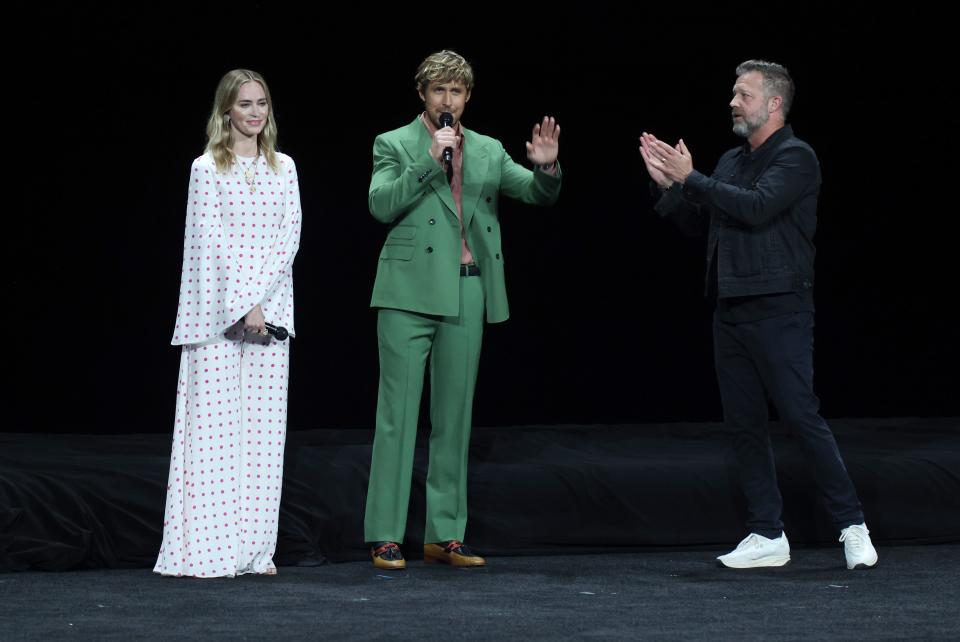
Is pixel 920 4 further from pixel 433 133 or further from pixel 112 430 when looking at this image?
pixel 112 430

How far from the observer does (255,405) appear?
3.93m

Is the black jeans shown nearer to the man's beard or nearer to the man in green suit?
the man's beard

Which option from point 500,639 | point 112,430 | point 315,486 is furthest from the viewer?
point 112,430

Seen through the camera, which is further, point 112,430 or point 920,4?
point 920,4

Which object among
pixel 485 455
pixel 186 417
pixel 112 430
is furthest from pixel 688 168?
pixel 112 430

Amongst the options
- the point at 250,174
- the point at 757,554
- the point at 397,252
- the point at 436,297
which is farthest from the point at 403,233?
the point at 757,554

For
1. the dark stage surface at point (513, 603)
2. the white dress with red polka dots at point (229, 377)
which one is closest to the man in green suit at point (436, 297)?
the dark stage surface at point (513, 603)

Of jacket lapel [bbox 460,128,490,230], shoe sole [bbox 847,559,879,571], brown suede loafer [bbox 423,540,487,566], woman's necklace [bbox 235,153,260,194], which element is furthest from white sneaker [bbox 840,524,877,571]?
woman's necklace [bbox 235,153,260,194]

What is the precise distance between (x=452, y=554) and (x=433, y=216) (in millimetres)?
935

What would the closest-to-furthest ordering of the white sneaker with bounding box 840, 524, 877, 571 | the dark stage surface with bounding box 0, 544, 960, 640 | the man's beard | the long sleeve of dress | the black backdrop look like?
the dark stage surface with bounding box 0, 544, 960, 640, the long sleeve of dress, the white sneaker with bounding box 840, 524, 877, 571, the man's beard, the black backdrop

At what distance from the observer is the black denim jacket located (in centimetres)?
389

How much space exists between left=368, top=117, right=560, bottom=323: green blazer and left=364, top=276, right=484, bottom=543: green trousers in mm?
61

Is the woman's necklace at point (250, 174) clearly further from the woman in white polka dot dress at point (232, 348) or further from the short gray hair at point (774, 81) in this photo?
the short gray hair at point (774, 81)

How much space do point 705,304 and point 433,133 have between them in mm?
2444
